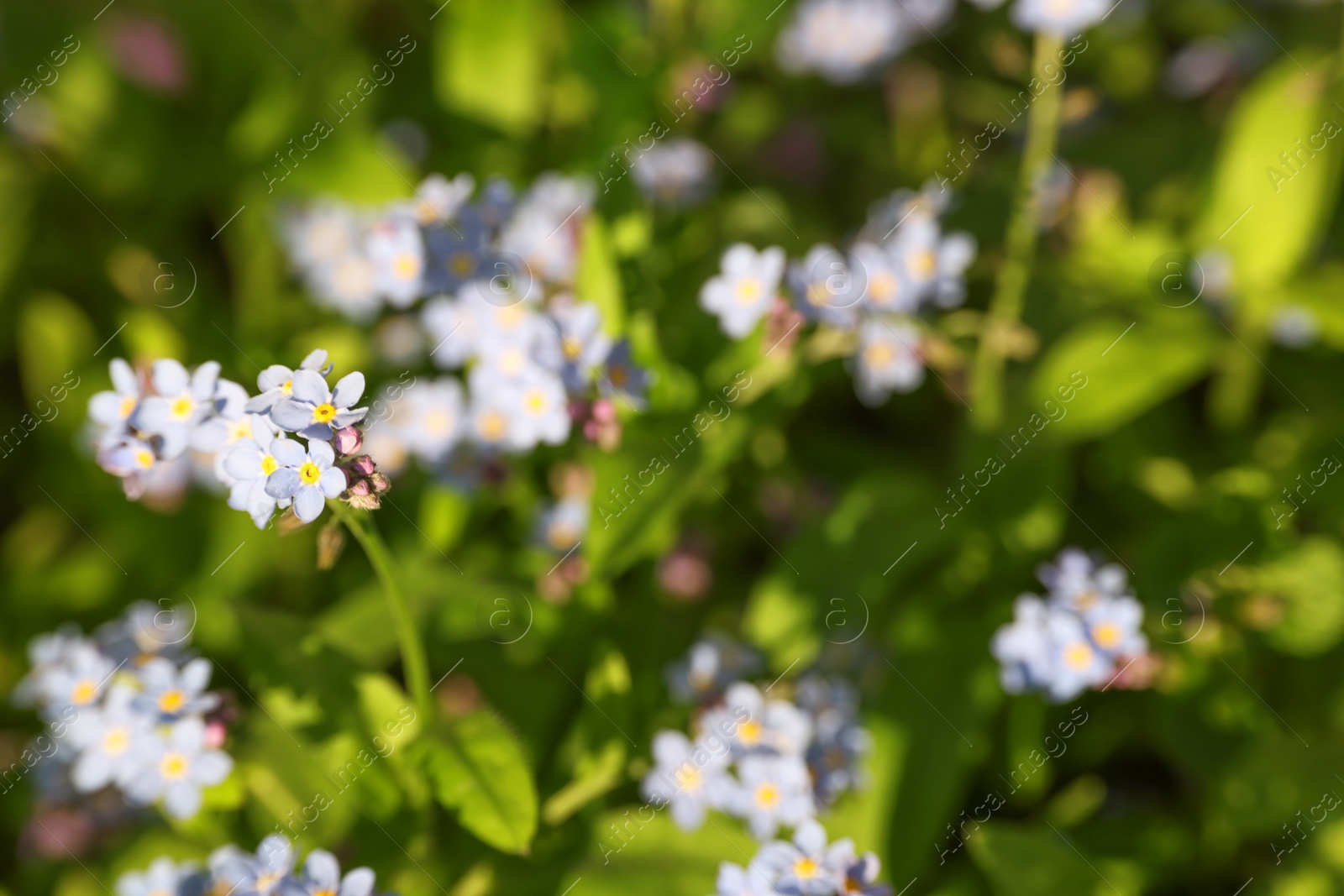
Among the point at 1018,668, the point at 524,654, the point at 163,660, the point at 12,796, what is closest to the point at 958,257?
the point at 1018,668

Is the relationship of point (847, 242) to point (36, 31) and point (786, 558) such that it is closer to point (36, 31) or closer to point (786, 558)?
point (786, 558)

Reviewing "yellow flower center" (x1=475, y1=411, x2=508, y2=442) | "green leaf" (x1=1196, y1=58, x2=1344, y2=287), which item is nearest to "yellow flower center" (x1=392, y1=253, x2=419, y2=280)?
"yellow flower center" (x1=475, y1=411, x2=508, y2=442)

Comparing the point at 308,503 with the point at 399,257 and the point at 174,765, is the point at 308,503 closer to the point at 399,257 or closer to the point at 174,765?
the point at 174,765

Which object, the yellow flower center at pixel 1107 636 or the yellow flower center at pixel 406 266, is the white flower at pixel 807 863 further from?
the yellow flower center at pixel 406 266

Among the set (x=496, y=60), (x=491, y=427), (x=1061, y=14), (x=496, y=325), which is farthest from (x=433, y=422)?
(x=1061, y=14)

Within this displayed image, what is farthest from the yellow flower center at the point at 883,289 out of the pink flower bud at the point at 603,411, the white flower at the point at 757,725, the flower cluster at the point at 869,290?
the white flower at the point at 757,725

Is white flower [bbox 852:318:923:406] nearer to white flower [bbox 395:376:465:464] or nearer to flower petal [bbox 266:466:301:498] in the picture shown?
white flower [bbox 395:376:465:464]
